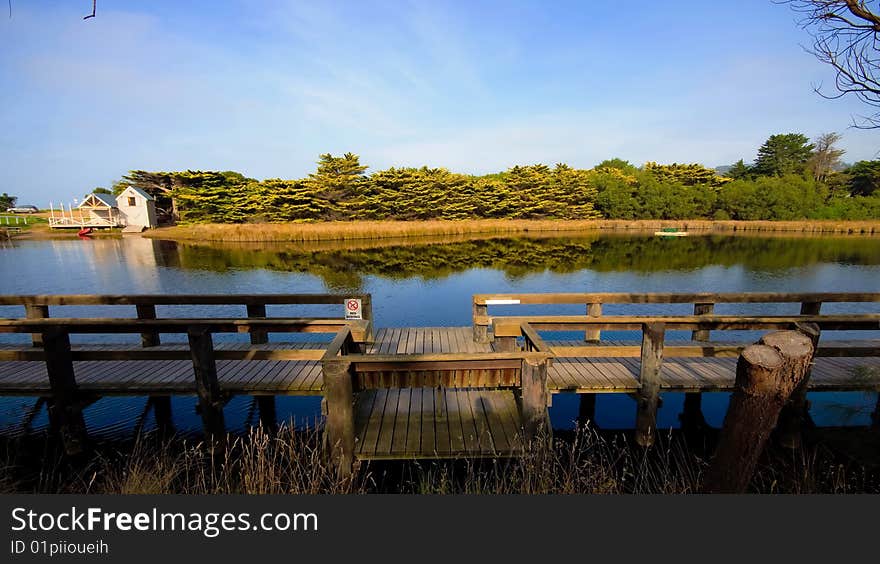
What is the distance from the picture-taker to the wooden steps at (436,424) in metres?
4.13

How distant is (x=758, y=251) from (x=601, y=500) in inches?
1404

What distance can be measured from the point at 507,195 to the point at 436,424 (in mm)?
51017

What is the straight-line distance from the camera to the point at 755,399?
2.42 metres

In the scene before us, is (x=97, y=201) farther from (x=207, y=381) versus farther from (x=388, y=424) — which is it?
(x=388, y=424)

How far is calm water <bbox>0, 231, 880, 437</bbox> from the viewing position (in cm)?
723

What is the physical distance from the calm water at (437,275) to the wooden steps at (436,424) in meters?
2.62

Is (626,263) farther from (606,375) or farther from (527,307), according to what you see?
(606,375)

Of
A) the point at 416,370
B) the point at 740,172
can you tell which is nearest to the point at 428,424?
the point at 416,370

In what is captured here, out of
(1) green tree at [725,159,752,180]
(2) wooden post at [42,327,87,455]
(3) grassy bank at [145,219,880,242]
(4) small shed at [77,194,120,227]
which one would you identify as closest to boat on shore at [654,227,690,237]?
(3) grassy bank at [145,219,880,242]

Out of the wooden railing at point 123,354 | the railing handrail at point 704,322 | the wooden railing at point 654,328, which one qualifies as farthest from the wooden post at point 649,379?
the wooden railing at point 123,354

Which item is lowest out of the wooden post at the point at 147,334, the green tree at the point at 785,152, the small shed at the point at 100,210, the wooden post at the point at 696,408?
the wooden post at the point at 696,408

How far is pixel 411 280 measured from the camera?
1959cm

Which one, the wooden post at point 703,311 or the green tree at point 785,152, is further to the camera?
the green tree at point 785,152

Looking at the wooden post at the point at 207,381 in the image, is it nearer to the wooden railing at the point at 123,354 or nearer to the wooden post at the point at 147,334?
the wooden railing at the point at 123,354
